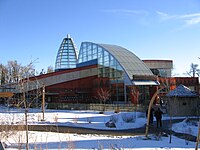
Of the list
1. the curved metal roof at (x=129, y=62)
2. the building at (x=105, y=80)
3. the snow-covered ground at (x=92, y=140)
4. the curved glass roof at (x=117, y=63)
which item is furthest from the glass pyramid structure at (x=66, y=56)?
the snow-covered ground at (x=92, y=140)

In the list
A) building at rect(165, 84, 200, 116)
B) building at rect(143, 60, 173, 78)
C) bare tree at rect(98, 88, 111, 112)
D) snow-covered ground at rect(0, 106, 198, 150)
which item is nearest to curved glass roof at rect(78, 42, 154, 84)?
bare tree at rect(98, 88, 111, 112)

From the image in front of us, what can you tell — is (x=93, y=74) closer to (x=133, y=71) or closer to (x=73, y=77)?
(x=73, y=77)

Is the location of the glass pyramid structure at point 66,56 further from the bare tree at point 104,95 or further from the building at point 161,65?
the bare tree at point 104,95

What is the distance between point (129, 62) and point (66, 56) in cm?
2497

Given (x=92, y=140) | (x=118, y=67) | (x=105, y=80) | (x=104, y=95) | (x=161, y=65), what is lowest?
(x=92, y=140)

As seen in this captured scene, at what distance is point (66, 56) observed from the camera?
7038cm

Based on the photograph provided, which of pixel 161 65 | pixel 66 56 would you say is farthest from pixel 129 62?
pixel 66 56

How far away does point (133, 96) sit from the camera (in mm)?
43781

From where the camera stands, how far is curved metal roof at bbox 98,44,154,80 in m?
47.1

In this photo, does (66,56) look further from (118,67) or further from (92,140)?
(92,140)

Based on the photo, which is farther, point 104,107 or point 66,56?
point 66,56

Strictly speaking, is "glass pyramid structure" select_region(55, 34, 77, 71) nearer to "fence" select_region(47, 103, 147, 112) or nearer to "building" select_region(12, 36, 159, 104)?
"building" select_region(12, 36, 159, 104)

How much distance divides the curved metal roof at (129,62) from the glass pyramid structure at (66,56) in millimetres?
17435

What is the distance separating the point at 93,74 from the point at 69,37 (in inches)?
970
